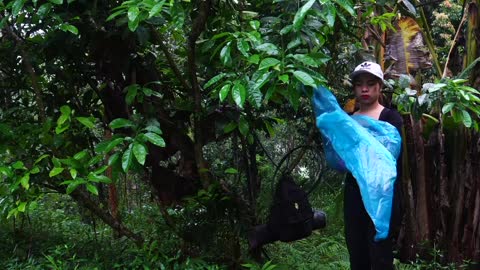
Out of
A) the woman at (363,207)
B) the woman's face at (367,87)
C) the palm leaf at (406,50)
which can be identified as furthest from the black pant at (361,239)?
the palm leaf at (406,50)

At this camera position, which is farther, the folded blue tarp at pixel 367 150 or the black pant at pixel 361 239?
the black pant at pixel 361 239

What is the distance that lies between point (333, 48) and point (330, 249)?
1865 millimetres

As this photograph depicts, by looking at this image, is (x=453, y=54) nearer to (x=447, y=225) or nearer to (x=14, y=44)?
(x=447, y=225)

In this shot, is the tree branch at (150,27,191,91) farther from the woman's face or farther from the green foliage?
the green foliage

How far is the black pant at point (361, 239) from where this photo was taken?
2.94 m

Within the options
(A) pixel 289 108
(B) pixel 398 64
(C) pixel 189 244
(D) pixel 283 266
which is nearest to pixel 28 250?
(C) pixel 189 244

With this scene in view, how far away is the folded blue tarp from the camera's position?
279 cm

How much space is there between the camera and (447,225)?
15.1ft

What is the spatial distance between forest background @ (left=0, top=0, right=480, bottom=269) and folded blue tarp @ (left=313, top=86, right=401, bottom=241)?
0.72 ft

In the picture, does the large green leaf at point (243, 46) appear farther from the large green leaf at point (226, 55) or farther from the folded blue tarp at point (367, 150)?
the folded blue tarp at point (367, 150)

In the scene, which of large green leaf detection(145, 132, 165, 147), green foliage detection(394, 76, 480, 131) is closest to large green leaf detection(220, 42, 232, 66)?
large green leaf detection(145, 132, 165, 147)

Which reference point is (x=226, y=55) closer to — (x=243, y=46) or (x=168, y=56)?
(x=243, y=46)

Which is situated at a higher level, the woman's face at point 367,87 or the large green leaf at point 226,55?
the large green leaf at point 226,55

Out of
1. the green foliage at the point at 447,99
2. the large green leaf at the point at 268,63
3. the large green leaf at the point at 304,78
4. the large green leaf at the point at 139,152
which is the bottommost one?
the large green leaf at the point at 139,152
